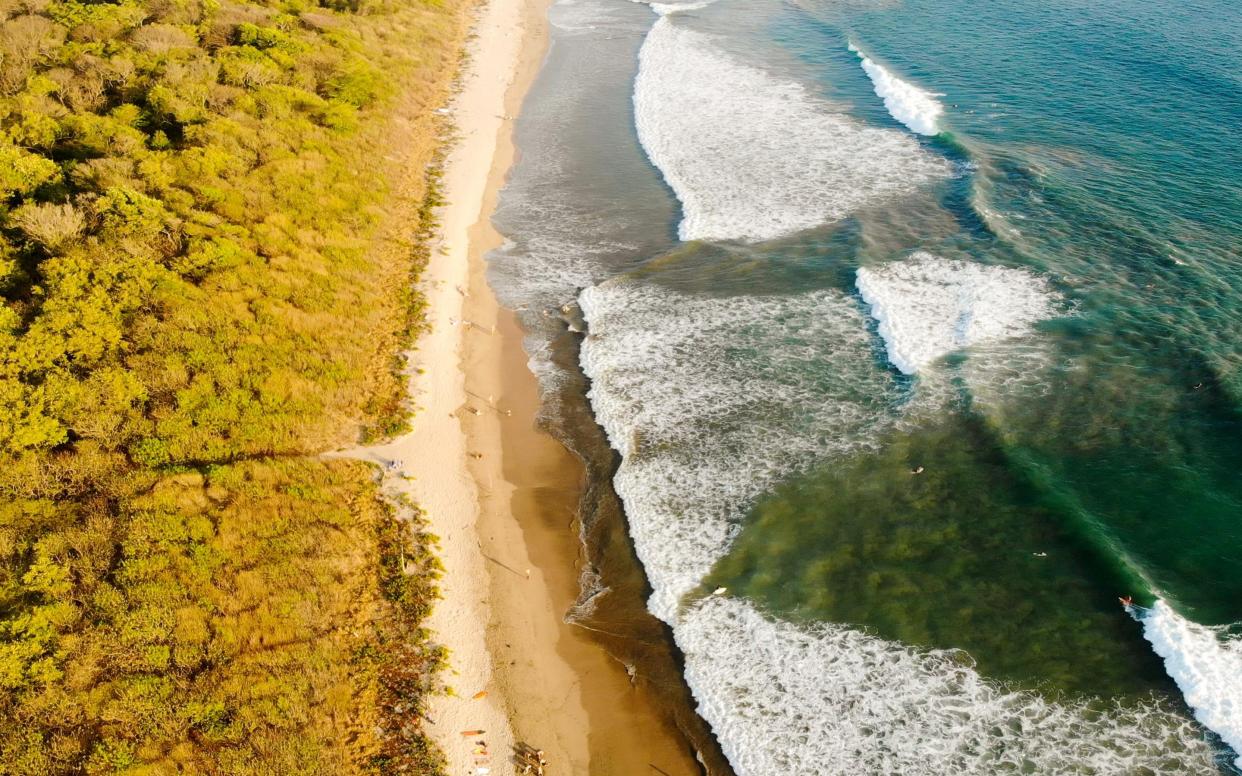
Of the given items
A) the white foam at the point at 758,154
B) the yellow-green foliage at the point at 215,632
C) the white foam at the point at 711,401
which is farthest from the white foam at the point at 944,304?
the yellow-green foliage at the point at 215,632

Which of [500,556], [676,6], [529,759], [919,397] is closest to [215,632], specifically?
[500,556]

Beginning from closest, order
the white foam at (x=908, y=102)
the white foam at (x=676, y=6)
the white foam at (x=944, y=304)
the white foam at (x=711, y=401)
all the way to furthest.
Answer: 1. the white foam at (x=711, y=401)
2. the white foam at (x=944, y=304)
3. the white foam at (x=908, y=102)
4. the white foam at (x=676, y=6)

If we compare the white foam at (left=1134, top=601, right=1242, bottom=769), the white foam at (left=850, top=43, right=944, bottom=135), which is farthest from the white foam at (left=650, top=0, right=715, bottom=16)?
the white foam at (left=1134, top=601, right=1242, bottom=769)

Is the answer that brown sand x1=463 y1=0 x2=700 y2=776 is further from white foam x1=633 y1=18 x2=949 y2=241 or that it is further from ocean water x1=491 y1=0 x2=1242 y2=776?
white foam x1=633 y1=18 x2=949 y2=241

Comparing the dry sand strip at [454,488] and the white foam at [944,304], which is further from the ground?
the white foam at [944,304]

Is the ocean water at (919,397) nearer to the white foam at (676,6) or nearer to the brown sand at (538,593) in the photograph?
the brown sand at (538,593)

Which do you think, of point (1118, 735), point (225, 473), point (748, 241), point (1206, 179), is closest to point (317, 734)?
point (225, 473)

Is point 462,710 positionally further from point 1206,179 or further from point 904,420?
point 1206,179
